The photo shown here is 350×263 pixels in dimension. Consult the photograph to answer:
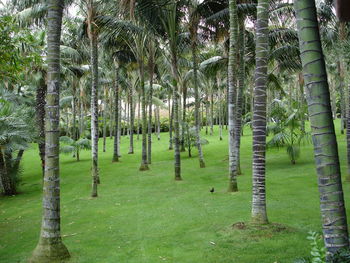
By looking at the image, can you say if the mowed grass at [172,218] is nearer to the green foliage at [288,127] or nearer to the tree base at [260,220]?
the tree base at [260,220]

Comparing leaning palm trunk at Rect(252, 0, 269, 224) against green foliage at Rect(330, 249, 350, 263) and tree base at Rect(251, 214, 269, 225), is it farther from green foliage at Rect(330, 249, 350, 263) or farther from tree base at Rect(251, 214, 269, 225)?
green foliage at Rect(330, 249, 350, 263)

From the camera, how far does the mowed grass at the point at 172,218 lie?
721 centimetres

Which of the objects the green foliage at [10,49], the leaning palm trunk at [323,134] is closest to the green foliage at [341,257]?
the leaning palm trunk at [323,134]

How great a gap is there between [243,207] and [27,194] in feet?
37.1

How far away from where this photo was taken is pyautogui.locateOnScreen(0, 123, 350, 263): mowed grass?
721cm

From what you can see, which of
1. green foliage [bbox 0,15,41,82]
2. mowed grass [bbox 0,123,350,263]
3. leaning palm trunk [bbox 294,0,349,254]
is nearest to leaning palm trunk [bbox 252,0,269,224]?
mowed grass [bbox 0,123,350,263]

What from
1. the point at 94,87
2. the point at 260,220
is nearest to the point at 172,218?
the point at 260,220

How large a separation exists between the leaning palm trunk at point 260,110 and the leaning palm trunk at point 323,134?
4.48 m

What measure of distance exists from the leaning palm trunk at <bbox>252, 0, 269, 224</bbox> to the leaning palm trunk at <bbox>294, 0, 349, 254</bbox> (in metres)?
4.48

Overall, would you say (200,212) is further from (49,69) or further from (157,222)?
(49,69)

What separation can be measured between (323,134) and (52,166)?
515 centimetres

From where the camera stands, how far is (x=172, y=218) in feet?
33.3

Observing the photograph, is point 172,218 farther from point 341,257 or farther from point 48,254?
point 341,257

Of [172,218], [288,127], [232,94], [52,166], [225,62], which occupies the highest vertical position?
[225,62]
